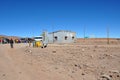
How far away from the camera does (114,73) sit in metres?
9.48

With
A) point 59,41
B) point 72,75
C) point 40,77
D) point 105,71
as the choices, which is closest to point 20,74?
point 40,77

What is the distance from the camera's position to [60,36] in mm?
60469

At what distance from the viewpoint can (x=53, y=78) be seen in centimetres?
967

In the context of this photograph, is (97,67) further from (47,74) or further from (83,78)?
(47,74)

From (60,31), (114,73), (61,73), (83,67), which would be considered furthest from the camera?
(60,31)

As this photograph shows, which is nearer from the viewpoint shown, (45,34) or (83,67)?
(83,67)

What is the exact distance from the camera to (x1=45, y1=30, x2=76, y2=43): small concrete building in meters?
60.4

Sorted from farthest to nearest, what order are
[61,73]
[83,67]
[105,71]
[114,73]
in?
1. [83,67]
2. [61,73]
3. [105,71]
4. [114,73]

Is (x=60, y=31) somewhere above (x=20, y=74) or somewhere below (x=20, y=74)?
above

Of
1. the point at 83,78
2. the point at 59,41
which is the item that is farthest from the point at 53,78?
the point at 59,41

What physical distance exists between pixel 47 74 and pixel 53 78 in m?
1.04

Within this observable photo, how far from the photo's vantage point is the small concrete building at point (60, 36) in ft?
198

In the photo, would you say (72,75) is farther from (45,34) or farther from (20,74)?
(45,34)

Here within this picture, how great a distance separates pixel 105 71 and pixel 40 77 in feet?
10.7
